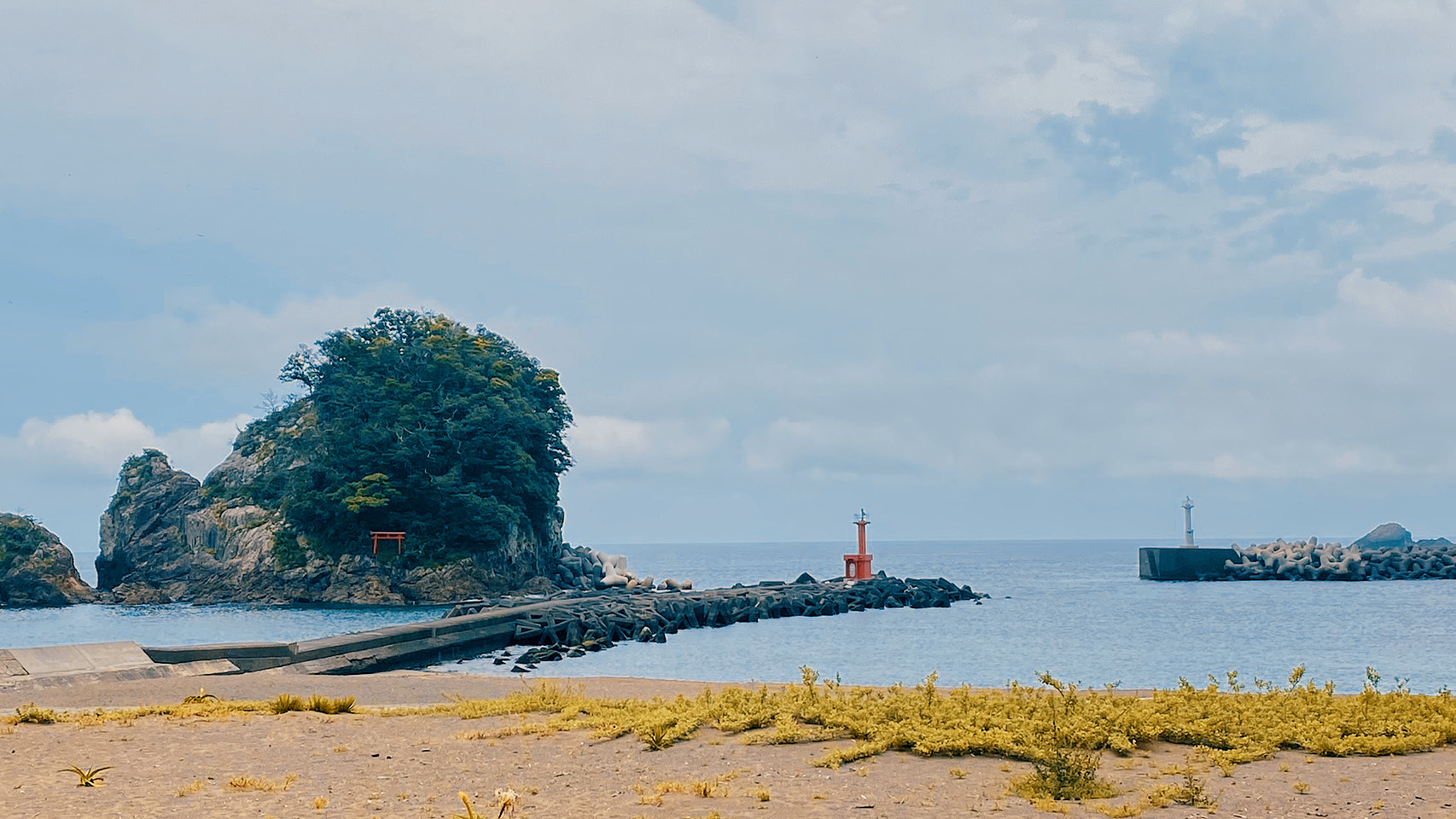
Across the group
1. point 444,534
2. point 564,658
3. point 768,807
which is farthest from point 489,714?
point 444,534

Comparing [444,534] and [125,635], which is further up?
[444,534]

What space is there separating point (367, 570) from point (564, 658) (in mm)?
31303

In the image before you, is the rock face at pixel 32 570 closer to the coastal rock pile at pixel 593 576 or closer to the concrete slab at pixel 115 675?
the coastal rock pile at pixel 593 576

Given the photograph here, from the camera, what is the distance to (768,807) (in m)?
7.90

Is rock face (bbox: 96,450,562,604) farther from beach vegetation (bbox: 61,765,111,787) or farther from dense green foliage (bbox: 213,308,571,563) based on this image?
beach vegetation (bbox: 61,765,111,787)

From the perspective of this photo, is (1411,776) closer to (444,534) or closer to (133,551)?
(444,534)

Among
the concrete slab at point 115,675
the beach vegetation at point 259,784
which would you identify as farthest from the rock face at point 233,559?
the beach vegetation at point 259,784

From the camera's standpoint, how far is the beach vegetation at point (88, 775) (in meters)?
8.83

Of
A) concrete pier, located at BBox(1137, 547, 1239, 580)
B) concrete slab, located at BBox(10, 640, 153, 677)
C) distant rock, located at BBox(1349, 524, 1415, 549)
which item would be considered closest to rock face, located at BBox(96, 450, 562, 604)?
concrete slab, located at BBox(10, 640, 153, 677)

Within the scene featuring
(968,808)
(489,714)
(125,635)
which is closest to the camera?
(968,808)

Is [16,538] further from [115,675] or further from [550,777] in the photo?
[550,777]

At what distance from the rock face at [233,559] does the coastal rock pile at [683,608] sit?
13.1m

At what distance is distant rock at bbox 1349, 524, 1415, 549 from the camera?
129500 millimetres

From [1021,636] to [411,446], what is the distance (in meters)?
32.7
